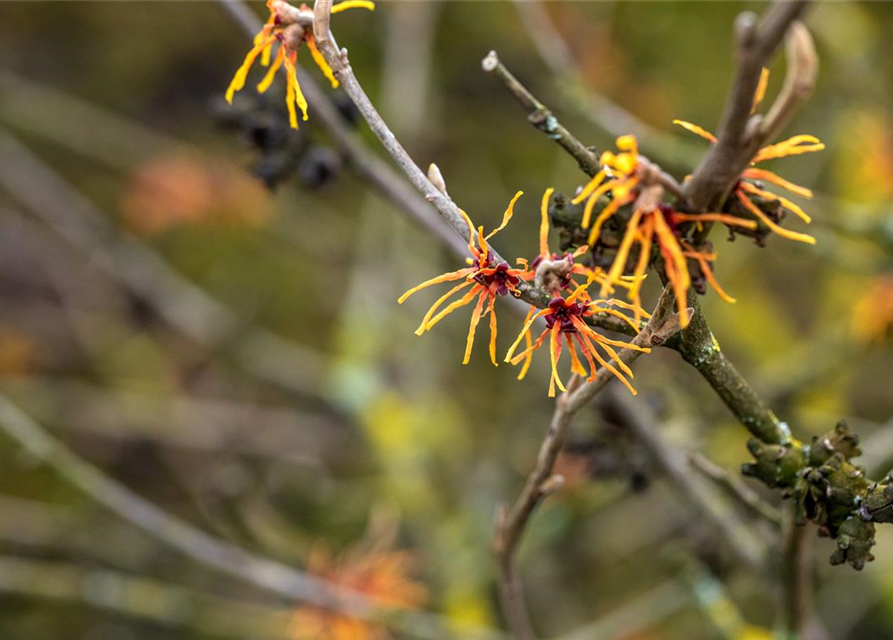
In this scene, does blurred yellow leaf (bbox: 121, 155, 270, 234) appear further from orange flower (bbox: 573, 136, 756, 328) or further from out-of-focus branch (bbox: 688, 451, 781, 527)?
orange flower (bbox: 573, 136, 756, 328)

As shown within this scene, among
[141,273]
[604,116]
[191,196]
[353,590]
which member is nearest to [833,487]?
[353,590]

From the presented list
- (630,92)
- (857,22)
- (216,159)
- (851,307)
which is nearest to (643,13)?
(630,92)

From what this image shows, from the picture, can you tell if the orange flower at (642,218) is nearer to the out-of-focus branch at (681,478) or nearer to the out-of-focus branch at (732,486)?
the out-of-focus branch at (732,486)

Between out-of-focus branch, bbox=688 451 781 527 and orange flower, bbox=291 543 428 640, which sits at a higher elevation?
orange flower, bbox=291 543 428 640

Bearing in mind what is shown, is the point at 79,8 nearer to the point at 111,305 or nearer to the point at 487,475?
the point at 111,305

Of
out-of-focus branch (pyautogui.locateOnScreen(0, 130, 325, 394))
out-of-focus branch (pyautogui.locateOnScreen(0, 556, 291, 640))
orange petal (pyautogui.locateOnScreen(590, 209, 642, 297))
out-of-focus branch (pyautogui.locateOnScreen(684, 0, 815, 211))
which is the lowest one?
orange petal (pyautogui.locateOnScreen(590, 209, 642, 297))

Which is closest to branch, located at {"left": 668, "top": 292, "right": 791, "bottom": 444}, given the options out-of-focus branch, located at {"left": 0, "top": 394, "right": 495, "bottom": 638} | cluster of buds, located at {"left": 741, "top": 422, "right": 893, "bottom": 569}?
cluster of buds, located at {"left": 741, "top": 422, "right": 893, "bottom": 569}

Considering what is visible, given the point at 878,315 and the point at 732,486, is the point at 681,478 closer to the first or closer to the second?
the point at 732,486

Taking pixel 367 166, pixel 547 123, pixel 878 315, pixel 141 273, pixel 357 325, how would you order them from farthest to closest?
pixel 141 273
pixel 357 325
pixel 878 315
pixel 367 166
pixel 547 123
